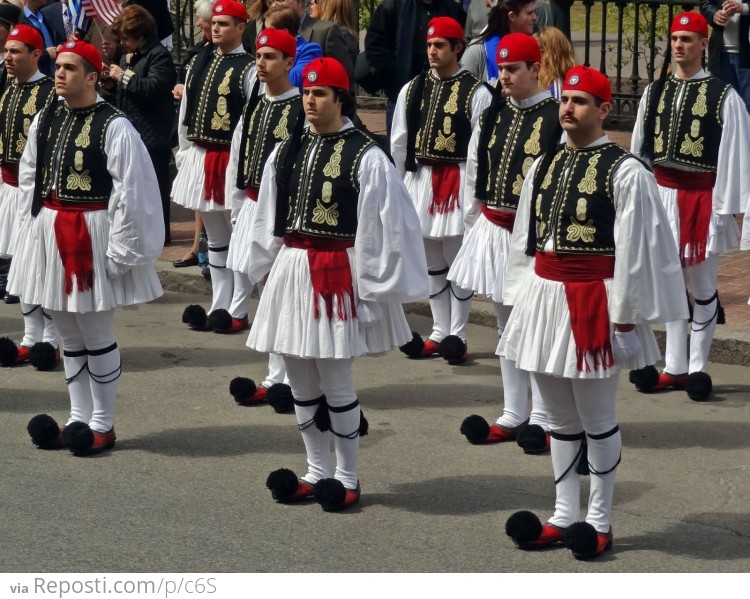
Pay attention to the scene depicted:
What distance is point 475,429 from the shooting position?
8.15 metres

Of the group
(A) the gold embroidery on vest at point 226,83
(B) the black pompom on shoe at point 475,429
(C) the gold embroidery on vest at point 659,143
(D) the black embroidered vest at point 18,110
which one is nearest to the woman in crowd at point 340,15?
(A) the gold embroidery on vest at point 226,83

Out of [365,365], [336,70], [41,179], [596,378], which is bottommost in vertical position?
[365,365]

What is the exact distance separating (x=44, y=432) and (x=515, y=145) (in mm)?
2930

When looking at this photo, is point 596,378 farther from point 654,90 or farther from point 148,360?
point 148,360

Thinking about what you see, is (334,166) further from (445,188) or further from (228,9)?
(228,9)

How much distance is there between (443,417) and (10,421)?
2.43 meters

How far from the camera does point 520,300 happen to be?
22.1 feet

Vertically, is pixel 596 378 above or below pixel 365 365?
above

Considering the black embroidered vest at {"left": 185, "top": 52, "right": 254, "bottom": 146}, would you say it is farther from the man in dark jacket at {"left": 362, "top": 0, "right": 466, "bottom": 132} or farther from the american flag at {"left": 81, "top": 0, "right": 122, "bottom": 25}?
the american flag at {"left": 81, "top": 0, "right": 122, "bottom": 25}

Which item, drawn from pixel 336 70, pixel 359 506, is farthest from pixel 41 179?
pixel 359 506

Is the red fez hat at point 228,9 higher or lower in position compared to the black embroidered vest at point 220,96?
higher

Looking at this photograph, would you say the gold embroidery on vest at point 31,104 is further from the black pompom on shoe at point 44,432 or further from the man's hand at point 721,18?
the man's hand at point 721,18

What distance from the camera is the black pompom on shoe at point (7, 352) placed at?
9758 millimetres

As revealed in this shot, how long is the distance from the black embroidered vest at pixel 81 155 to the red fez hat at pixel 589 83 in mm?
2596
